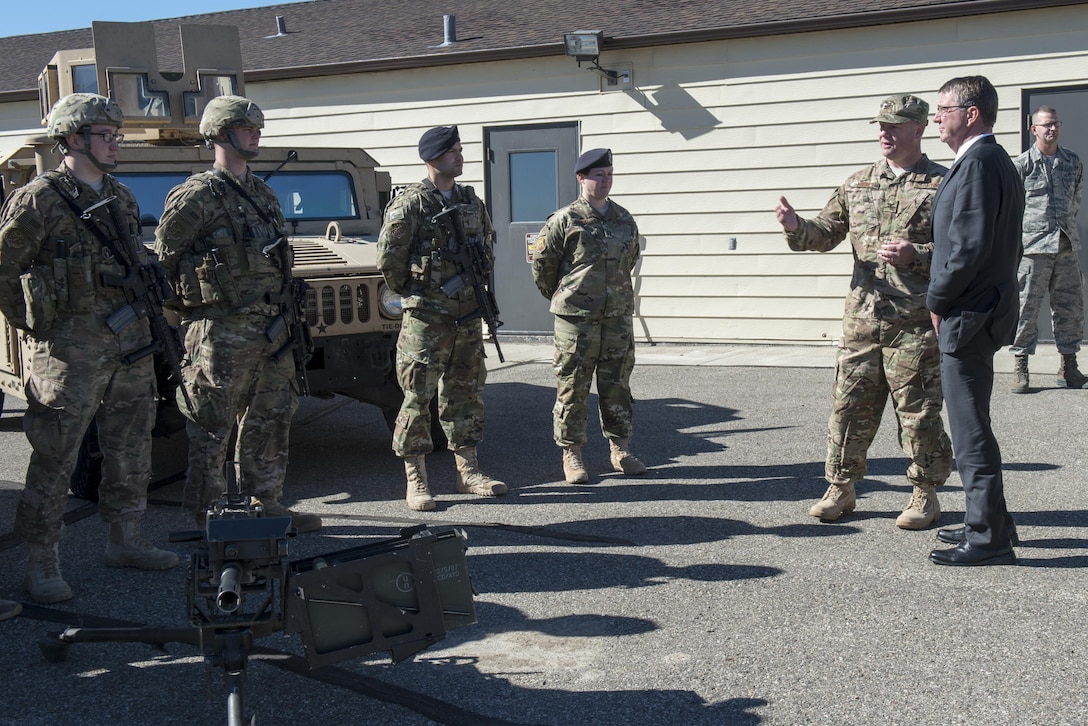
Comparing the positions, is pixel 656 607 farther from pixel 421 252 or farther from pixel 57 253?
pixel 57 253

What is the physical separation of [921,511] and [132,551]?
11.5 ft

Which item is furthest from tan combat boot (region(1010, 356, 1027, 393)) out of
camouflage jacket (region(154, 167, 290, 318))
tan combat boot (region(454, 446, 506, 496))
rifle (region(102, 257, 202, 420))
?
rifle (region(102, 257, 202, 420))

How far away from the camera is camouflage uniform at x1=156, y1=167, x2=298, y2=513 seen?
514 centimetres

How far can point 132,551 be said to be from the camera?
5043 millimetres

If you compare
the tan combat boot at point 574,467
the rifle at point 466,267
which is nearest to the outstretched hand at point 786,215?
the rifle at point 466,267

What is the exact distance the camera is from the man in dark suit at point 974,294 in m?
4.63

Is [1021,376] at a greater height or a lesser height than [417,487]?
greater

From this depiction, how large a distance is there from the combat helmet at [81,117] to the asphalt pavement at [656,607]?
183 centimetres

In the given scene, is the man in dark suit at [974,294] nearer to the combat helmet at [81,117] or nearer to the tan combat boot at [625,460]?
the tan combat boot at [625,460]

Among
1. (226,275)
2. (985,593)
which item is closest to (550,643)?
(985,593)

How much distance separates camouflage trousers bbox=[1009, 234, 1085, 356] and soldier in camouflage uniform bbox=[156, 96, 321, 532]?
5.91 m

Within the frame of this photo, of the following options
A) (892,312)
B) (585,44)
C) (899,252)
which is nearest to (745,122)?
(585,44)

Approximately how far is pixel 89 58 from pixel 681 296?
6.30m

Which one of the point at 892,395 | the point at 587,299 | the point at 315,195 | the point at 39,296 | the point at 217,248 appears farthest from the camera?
the point at 315,195
